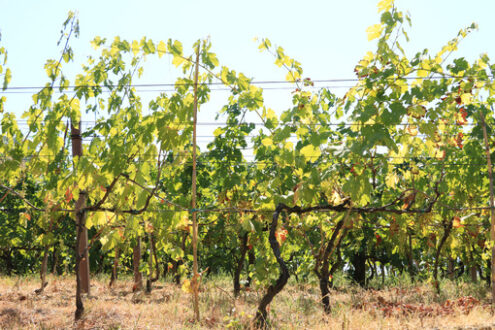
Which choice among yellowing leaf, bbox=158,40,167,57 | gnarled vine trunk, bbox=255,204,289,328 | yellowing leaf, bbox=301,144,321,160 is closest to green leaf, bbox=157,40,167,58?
yellowing leaf, bbox=158,40,167,57

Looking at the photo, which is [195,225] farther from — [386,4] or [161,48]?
[386,4]

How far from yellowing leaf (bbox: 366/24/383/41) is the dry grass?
8.86 ft

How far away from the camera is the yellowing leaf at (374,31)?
462 centimetres

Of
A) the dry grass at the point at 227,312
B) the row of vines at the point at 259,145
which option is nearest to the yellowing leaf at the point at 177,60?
the row of vines at the point at 259,145

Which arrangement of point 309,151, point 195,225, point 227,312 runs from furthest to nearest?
point 227,312 → point 195,225 → point 309,151

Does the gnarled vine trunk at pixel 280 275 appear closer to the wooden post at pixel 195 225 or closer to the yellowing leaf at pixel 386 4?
the wooden post at pixel 195 225

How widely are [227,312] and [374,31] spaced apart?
135 inches

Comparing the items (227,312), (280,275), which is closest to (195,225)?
(280,275)

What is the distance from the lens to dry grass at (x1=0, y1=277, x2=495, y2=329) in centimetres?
480

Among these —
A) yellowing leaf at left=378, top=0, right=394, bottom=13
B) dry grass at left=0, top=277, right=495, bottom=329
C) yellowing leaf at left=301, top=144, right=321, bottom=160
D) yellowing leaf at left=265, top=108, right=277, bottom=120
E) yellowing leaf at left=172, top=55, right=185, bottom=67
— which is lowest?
dry grass at left=0, top=277, right=495, bottom=329

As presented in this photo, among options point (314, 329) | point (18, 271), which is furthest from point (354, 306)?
point (18, 271)

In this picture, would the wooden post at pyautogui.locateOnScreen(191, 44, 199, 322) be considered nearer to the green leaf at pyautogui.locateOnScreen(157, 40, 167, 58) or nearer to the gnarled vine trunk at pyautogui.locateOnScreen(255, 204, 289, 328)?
the green leaf at pyautogui.locateOnScreen(157, 40, 167, 58)

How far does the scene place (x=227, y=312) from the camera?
216 inches

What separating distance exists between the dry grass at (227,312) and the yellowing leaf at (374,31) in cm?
270
